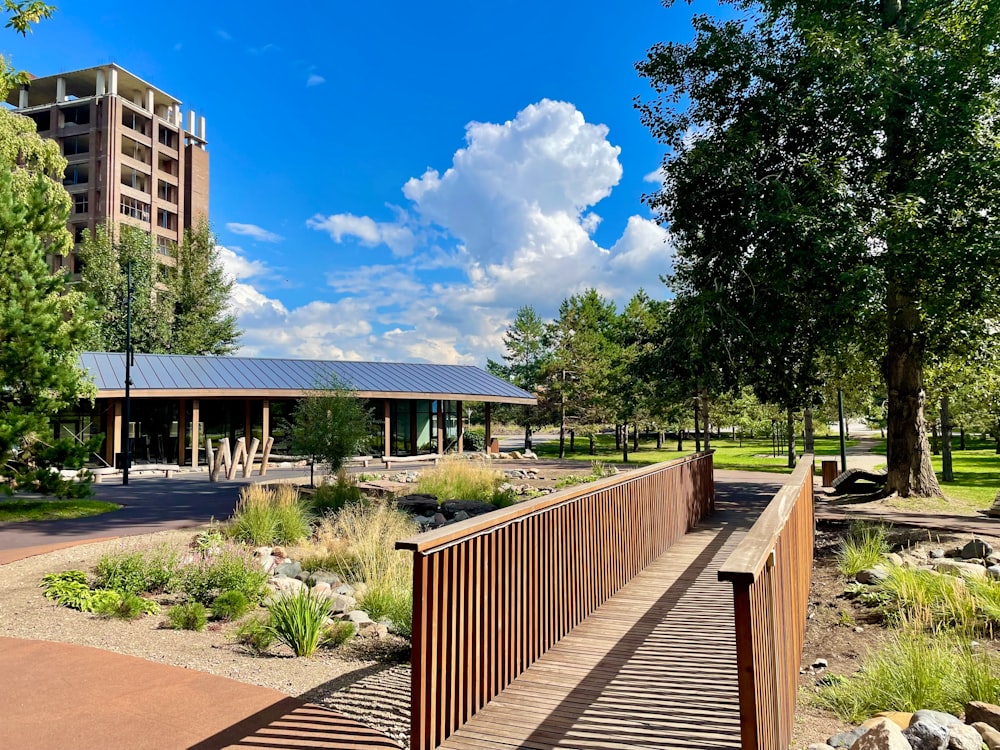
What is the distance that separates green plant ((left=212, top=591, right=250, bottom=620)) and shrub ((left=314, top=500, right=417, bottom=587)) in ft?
4.21

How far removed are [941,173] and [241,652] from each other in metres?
12.8

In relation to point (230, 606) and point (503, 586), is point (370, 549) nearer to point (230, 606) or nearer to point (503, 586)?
point (230, 606)

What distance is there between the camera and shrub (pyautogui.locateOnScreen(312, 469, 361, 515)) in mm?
12938

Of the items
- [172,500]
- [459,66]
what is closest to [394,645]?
[172,500]

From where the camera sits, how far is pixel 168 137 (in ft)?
175

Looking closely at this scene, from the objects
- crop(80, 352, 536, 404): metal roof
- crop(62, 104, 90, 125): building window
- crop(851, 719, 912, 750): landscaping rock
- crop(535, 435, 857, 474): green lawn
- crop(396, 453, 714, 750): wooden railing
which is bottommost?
crop(535, 435, 857, 474): green lawn

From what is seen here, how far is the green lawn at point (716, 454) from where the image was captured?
28.7 m

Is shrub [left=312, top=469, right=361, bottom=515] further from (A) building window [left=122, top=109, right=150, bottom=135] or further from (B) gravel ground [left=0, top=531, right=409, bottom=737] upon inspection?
(A) building window [left=122, top=109, right=150, bottom=135]

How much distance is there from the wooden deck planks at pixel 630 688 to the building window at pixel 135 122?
57196 mm

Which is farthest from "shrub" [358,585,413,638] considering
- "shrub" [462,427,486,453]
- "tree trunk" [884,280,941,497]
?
"shrub" [462,427,486,453]

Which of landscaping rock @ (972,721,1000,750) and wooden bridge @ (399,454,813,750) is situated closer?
wooden bridge @ (399,454,813,750)

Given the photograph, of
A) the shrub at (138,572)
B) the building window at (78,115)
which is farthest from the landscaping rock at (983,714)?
the building window at (78,115)

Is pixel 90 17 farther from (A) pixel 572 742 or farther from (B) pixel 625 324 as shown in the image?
(B) pixel 625 324

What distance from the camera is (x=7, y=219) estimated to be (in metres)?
12.0
